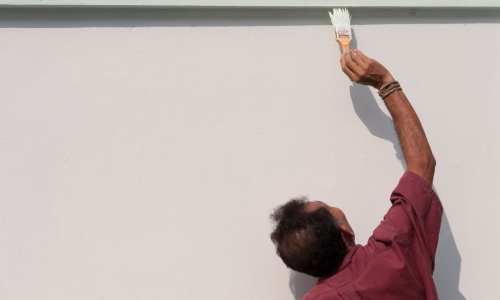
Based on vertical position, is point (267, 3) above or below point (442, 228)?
above

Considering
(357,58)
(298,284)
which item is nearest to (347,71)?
(357,58)

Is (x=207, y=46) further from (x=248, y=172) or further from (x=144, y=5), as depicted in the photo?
(x=248, y=172)

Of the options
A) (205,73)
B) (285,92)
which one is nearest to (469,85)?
(285,92)

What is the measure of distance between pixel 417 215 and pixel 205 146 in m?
0.81

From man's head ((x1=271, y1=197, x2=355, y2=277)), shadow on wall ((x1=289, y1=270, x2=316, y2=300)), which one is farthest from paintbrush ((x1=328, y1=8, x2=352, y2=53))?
shadow on wall ((x1=289, y1=270, x2=316, y2=300))

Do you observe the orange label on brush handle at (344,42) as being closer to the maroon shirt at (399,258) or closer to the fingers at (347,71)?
the fingers at (347,71)

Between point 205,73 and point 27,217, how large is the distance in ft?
2.96

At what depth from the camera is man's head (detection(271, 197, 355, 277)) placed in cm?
106

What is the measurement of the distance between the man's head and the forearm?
307 mm

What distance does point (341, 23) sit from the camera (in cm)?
146

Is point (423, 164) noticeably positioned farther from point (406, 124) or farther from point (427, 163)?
point (406, 124)

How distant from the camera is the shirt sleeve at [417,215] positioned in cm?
105

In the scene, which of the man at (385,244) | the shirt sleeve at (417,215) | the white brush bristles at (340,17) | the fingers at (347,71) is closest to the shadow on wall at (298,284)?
the man at (385,244)

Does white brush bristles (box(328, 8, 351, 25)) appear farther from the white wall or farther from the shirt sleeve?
the shirt sleeve
